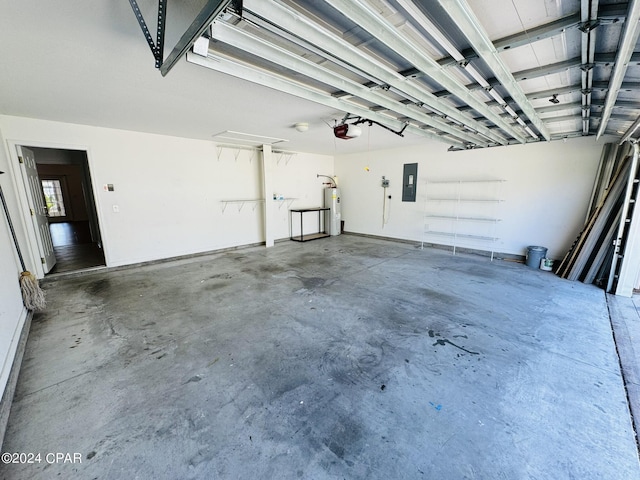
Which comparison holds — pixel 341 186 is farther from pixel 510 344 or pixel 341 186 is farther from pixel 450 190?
pixel 510 344

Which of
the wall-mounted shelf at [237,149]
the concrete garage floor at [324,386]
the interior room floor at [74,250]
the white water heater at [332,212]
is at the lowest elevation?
the concrete garage floor at [324,386]

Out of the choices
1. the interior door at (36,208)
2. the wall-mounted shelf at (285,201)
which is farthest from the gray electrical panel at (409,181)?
the interior door at (36,208)

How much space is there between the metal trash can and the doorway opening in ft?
26.4

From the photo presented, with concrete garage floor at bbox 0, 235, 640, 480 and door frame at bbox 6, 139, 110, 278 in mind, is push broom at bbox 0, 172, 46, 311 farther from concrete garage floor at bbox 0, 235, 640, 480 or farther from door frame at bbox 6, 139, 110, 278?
door frame at bbox 6, 139, 110, 278

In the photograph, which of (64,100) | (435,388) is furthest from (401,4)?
(64,100)

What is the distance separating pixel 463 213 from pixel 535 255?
1649 millimetres

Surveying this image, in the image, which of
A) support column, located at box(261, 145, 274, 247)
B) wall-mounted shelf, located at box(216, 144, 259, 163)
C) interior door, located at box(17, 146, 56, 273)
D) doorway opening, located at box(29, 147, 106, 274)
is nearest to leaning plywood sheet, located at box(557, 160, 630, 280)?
support column, located at box(261, 145, 274, 247)

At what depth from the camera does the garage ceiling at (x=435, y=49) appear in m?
1.45

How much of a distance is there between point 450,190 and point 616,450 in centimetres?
545

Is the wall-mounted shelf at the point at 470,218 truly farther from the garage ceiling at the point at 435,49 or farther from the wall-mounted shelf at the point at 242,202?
the wall-mounted shelf at the point at 242,202

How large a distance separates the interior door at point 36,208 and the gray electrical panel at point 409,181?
7.40 metres

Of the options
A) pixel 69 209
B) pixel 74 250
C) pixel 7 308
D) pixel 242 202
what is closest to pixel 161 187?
pixel 242 202

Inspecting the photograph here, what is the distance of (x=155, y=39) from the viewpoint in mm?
1700

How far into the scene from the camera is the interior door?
4.01 m
